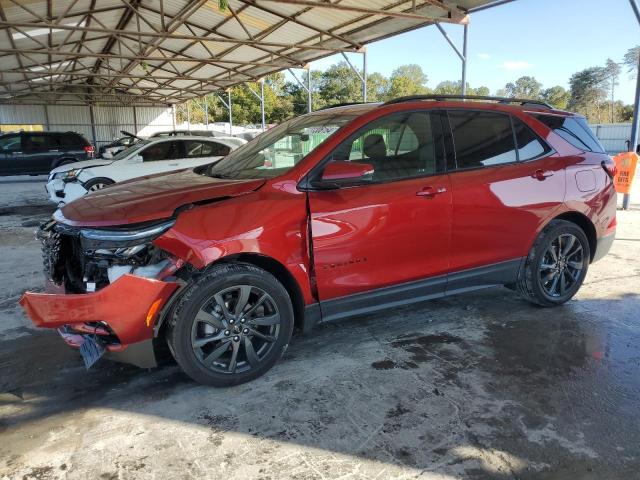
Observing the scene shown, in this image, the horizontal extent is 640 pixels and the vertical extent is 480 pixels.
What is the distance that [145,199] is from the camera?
3.10 m

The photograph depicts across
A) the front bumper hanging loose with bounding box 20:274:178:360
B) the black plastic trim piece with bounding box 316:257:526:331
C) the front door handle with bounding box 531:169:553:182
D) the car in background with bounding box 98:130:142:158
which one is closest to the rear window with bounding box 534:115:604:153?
the front door handle with bounding box 531:169:553:182

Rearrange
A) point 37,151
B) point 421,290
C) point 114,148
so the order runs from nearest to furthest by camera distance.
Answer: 1. point 421,290
2. point 37,151
3. point 114,148

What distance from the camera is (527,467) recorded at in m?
2.39

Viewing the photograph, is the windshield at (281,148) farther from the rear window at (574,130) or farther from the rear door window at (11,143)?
the rear door window at (11,143)

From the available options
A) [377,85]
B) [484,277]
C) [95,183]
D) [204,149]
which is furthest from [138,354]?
[377,85]

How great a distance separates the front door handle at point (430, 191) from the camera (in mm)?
3546

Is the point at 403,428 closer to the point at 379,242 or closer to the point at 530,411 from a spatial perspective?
the point at 530,411

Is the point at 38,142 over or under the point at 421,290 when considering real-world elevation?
over

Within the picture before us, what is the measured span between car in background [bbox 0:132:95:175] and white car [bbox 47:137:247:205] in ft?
21.4

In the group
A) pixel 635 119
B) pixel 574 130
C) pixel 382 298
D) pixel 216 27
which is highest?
pixel 216 27

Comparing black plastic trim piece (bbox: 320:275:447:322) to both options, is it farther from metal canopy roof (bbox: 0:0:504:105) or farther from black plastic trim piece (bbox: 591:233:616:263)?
metal canopy roof (bbox: 0:0:504:105)

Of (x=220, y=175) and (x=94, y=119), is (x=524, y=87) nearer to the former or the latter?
(x=94, y=119)

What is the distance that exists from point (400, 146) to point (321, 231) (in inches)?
38.3

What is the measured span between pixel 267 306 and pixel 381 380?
2.94 ft
